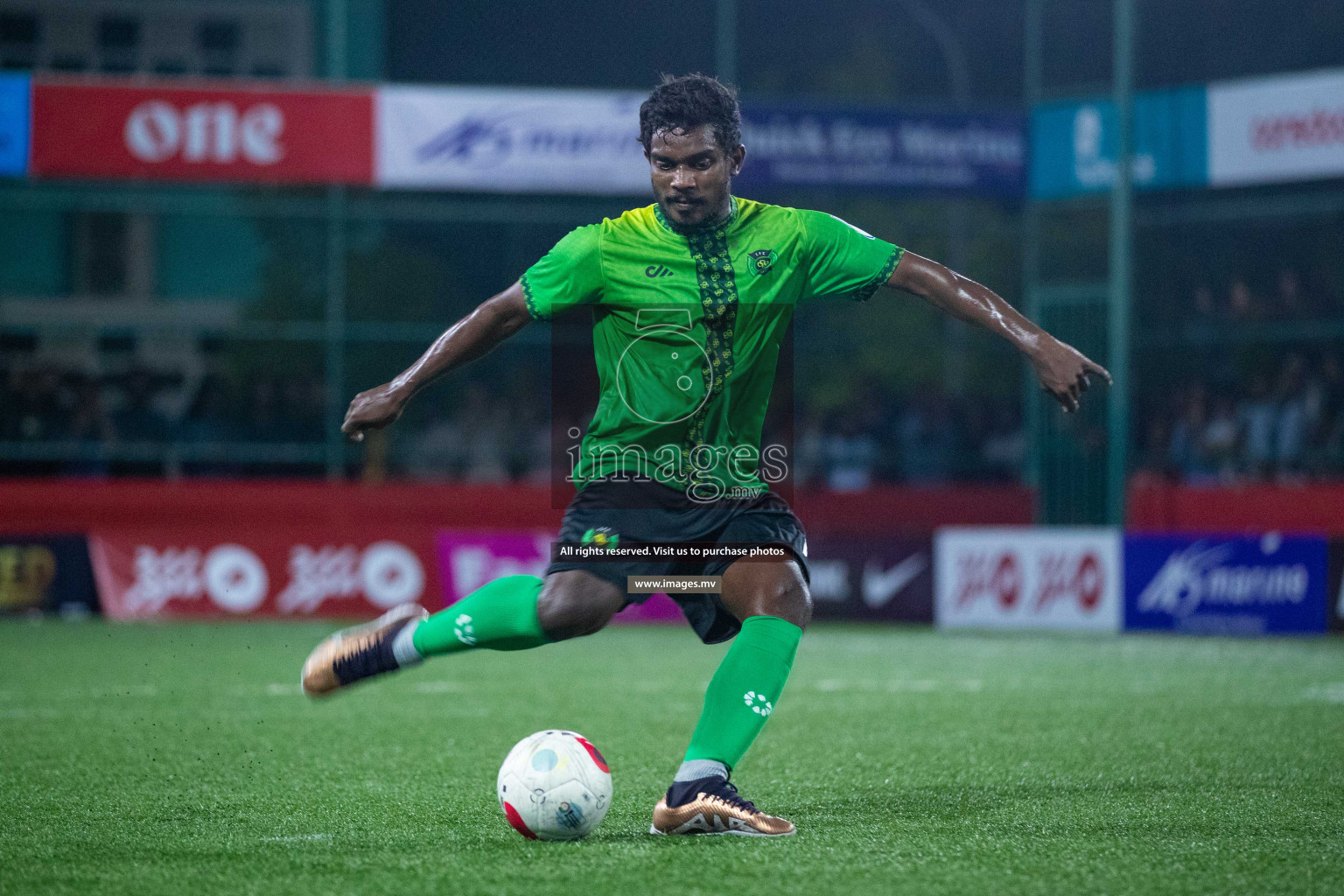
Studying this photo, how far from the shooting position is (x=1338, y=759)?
6.20 metres

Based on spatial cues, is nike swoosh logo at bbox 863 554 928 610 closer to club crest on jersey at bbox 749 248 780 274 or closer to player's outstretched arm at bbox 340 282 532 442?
club crest on jersey at bbox 749 248 780 274

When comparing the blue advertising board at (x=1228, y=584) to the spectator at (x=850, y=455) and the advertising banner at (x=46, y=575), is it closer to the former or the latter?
the spectator at (x=850, y=455)

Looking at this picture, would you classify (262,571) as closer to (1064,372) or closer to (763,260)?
(763,260)

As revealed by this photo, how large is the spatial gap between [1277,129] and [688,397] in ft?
44.4

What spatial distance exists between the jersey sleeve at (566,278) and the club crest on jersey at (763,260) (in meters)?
0.47

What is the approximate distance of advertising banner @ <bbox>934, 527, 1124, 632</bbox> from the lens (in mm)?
13688

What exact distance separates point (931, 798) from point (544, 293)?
7.05 feet

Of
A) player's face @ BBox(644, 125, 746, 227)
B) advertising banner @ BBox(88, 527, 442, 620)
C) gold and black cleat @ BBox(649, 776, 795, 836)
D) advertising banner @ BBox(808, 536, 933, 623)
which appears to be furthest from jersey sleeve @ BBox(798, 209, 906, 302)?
advertising banner @ BBox(88, 527, 442, 620)

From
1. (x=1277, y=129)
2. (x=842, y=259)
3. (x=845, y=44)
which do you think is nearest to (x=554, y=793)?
(x=842, y=259)

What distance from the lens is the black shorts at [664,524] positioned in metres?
4.75

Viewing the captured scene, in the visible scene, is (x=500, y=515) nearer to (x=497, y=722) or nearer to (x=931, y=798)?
(x=497, y=722)

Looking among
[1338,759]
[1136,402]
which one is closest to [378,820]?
[1338,759]

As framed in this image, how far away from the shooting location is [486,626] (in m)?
4.66

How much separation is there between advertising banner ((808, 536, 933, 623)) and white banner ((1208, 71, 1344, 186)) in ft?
18.9
